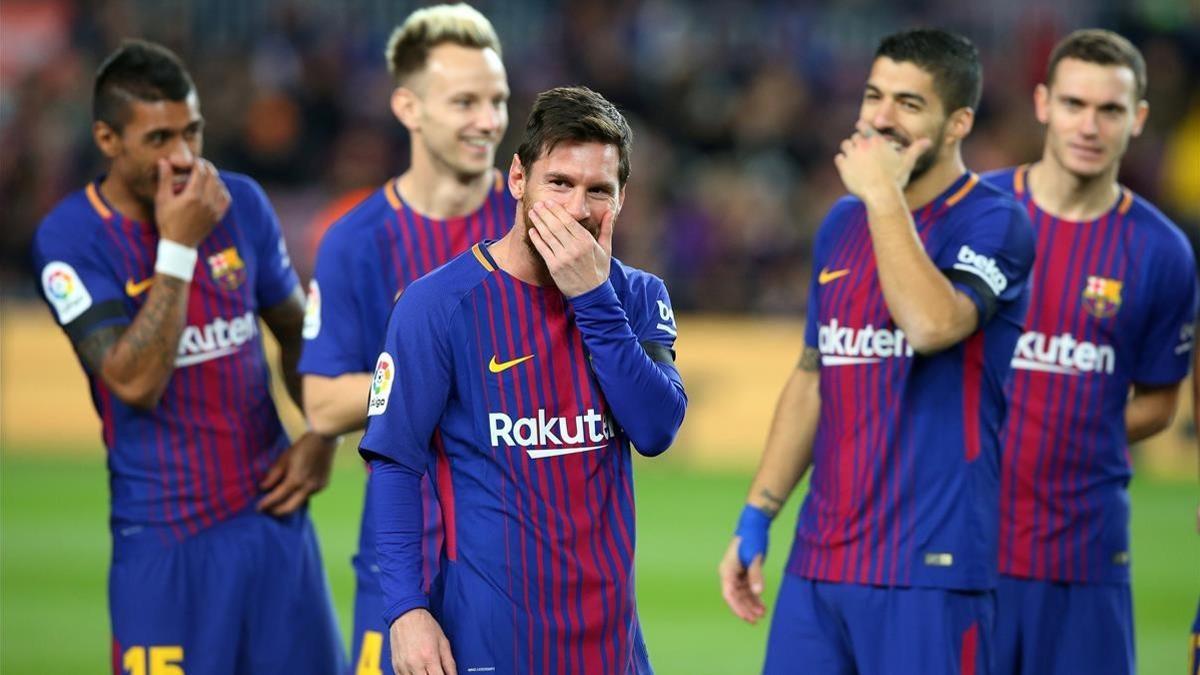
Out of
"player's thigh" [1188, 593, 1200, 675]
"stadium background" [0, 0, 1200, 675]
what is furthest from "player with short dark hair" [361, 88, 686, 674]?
"stadium background" [0, 0, 1200, 675]

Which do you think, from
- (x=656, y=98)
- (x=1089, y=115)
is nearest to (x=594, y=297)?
(x=1089, y=115)

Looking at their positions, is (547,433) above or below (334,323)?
below

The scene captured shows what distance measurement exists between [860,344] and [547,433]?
144 centimetres

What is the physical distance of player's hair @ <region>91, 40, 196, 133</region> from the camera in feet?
18.8

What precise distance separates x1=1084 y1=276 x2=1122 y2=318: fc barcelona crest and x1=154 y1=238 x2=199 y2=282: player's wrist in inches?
125

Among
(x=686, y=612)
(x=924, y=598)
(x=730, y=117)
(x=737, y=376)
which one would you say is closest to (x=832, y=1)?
(x=730, y=117)

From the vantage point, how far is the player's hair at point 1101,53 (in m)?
6.23

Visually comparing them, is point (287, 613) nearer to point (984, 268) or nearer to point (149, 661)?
point (149, 661)

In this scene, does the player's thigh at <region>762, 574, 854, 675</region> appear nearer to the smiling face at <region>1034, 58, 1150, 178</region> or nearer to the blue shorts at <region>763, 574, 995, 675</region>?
the blue shorts at <region>763, 574, 995, 675</region>

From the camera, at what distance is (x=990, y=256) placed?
5.16 m

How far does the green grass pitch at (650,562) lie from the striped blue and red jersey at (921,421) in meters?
3.78

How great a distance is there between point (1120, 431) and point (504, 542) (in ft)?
9.30

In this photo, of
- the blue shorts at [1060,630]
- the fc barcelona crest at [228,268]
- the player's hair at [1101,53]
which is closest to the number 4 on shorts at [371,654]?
the fc barcelona crest at [228,268]

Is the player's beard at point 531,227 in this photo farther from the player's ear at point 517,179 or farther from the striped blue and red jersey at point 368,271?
the striped blue and red jersey at point 368,271
